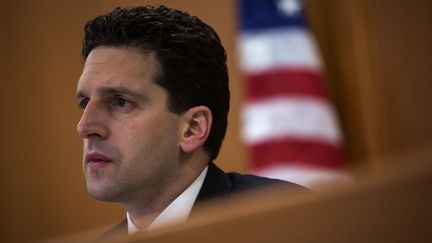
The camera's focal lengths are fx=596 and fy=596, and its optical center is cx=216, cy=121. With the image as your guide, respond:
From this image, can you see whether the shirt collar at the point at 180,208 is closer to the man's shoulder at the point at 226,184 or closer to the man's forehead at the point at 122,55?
the man's shoulder at the point at 226,184

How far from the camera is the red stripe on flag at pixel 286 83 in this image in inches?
60.7

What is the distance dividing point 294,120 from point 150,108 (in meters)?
0.79

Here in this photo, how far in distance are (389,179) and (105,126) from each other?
1.60ft

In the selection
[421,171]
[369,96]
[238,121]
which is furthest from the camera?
[369,96]

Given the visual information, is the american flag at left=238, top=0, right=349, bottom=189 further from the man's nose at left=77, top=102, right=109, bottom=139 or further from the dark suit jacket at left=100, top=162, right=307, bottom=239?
the man's nose at left=77, top=102, right=109, bottom=139

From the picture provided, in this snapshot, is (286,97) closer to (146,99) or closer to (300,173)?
(300,173)

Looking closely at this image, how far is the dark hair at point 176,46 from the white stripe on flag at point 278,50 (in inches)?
27.9

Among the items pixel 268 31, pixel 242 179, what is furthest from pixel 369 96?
pixel 242 179

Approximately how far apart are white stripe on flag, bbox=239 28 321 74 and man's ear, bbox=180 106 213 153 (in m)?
0.71

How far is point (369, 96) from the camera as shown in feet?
5.00

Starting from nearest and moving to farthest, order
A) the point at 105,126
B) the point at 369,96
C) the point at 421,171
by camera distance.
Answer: the point at 421,171
the point at 105,126
the point at 369,96

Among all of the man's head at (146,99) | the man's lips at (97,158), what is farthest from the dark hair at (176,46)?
the man's lips at (97,158)

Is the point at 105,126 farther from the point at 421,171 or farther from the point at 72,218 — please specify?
the point at 421,171

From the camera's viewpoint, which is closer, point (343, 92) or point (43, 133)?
point (43, 133)
